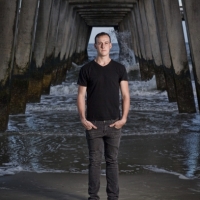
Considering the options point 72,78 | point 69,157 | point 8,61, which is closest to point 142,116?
point 8,61

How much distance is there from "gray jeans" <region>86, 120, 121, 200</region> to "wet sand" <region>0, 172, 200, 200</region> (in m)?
0.28

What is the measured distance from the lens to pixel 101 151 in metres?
4.30

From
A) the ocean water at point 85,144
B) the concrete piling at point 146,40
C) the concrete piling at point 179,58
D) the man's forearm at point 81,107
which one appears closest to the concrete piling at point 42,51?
the concrete piling at point 179,58

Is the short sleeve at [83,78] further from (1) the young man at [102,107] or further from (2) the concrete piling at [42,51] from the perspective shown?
(2) the concrete piling at [42,51]

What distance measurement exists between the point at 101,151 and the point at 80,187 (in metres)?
0.74

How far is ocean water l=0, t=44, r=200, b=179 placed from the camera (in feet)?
19.4

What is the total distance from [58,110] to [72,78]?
15.0 meters

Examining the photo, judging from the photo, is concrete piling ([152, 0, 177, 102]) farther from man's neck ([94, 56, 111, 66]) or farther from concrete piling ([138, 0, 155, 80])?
man's neck ([94, 56, 111, 66])

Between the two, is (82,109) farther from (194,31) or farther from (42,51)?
(42,51)

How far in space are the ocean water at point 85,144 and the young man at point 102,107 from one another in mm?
1269

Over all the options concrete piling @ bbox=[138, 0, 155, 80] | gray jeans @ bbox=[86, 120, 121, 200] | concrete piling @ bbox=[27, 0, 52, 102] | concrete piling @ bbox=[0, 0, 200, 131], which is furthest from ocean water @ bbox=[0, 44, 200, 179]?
concrete piling @ bbox=[138, 0, 155, 80]

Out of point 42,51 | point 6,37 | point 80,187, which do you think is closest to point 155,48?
point 42,51

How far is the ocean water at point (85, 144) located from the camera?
593 cm

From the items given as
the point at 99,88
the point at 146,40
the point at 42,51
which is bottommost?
the point at 99,88
